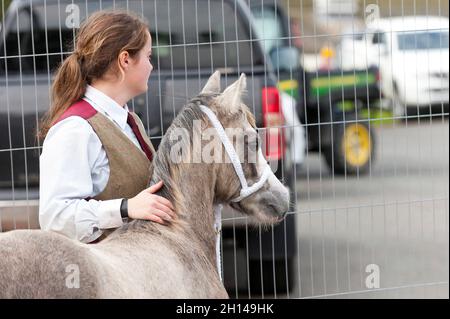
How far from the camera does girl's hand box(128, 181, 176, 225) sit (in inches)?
132

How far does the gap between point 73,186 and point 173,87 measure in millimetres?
2325

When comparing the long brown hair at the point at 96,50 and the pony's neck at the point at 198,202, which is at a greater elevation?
the long brown hair at the point at 96,50

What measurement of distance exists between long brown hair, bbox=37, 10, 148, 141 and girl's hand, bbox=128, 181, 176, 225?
533 millimetres

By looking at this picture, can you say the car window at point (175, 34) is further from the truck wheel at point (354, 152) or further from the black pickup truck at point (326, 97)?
the truck wheel at point (354, 152)

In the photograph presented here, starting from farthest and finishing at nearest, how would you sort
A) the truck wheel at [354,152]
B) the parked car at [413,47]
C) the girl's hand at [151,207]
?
the truck wheel at [354,152], the parked car at [413,47], the girl's hand at [151,207]

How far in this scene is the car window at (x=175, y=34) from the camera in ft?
18.9

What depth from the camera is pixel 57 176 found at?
3459mm

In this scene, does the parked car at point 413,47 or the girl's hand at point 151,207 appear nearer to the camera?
the girl's hand at point 151,207

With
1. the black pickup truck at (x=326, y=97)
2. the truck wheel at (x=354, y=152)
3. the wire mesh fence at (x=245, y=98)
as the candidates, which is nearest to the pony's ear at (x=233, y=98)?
the wire mesh fence at (x=245, y=98)

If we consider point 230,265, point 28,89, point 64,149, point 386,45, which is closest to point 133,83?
point 64,149

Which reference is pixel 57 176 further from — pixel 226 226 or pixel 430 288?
pixel 430 288

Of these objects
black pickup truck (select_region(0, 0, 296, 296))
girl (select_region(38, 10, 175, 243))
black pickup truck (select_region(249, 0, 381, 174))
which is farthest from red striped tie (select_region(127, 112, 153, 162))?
black pickup truck (select_region(249, 0, 381, 174))

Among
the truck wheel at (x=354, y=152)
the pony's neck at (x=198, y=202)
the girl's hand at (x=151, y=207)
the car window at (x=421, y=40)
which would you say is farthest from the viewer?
the truck wheel at (x=354, y=152)

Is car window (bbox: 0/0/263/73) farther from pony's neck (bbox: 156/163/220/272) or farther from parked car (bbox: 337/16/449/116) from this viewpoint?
pony's neck (bbox: 156/163/220/272)
